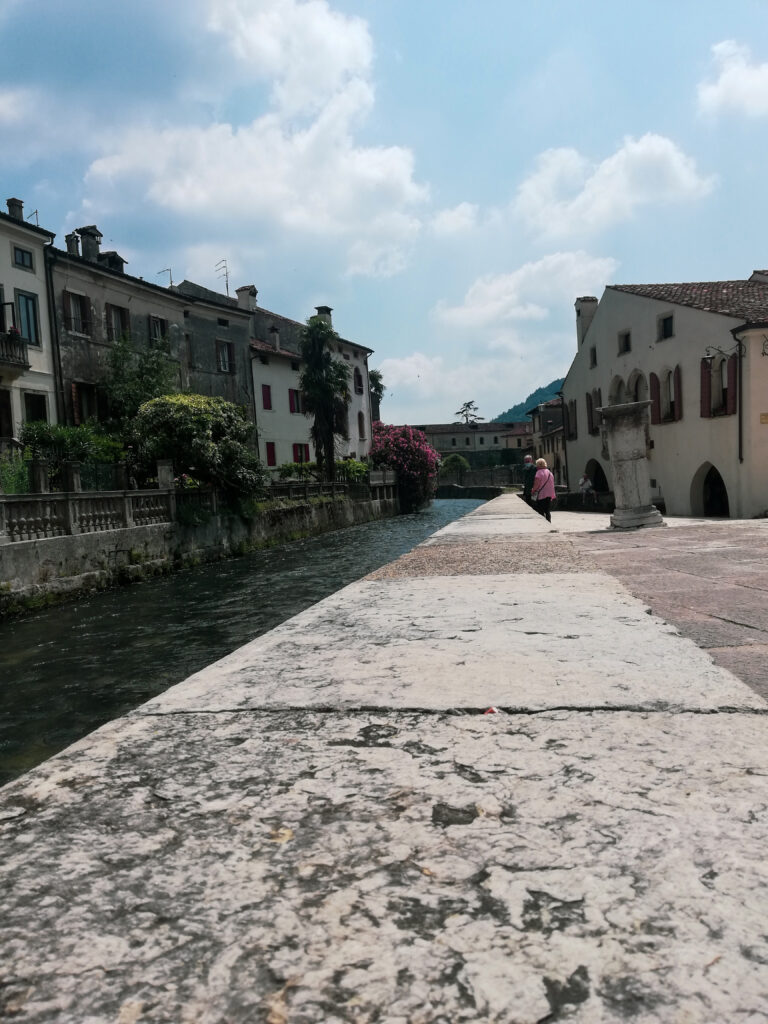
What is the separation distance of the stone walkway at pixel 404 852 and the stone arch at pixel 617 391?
96.3ft

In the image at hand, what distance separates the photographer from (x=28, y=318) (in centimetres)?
2327

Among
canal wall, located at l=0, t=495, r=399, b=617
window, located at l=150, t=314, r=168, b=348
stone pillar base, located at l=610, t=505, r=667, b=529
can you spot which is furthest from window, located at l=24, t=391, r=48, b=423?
stone pillar base, located at l=610, t=505, r=667, b=529

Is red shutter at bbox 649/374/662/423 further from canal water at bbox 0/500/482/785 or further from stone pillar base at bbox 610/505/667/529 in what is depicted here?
stone pillar base at bbox 610/505/667/529

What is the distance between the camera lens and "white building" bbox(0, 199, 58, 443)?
72.2ft

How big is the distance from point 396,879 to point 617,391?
104 ft

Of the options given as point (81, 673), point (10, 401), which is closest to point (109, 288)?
point (10, 401)

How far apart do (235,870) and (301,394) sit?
40294 mm

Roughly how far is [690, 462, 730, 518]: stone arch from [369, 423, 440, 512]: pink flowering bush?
905 inches

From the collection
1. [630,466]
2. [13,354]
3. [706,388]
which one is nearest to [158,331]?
[13,354]

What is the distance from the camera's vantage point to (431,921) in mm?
1061

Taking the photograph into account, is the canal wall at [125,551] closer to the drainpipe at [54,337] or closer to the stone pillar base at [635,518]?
the drainpipe at [54,337]

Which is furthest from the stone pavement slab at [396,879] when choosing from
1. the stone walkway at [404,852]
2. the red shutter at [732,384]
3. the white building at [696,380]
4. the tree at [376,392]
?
the tree at [376,392]

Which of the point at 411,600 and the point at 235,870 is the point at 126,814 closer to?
the point at 235,870

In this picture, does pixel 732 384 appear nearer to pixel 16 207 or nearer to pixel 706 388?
pixel 706 388
